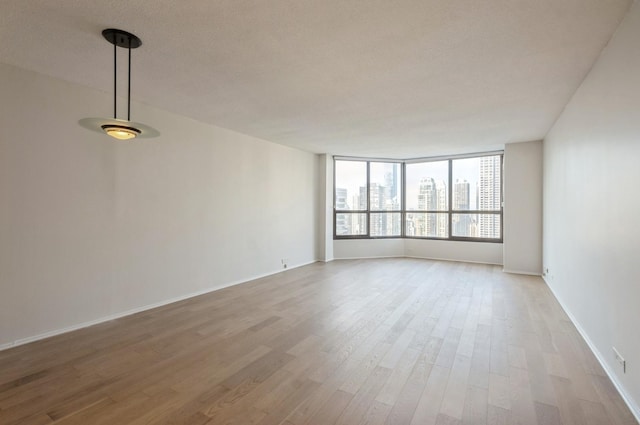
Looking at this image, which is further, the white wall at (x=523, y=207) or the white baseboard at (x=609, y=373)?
the white wall at (x=523, y=207)

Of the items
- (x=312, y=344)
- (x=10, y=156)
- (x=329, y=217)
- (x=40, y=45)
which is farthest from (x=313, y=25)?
(x=329, y=217)

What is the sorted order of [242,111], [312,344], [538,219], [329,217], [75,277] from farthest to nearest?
[329,217] → [538,219] → [242,111] → [75,277] → [312,344]

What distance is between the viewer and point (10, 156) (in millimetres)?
2750

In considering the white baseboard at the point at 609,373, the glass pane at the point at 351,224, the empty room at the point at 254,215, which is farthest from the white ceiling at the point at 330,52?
the glass pane at the point at 351,224

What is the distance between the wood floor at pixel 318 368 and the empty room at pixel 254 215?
0.07ft

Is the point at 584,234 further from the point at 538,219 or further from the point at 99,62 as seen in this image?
the point at 99,62

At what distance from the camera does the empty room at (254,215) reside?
6.49 feet

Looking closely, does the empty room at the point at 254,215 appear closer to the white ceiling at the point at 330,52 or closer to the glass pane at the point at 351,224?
the white ceiling at the point at 330,52

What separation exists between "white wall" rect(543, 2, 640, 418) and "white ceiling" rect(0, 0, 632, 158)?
275 millimetres

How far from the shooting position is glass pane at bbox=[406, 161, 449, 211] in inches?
294

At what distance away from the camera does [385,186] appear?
26.1ft

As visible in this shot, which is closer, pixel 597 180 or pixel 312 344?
pixel 597 180

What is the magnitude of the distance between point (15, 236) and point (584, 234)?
5.41 metres

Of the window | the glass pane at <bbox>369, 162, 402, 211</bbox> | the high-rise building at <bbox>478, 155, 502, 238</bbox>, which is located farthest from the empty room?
the glass pane at <bbox>369, 162, 402, 211</bbox>
